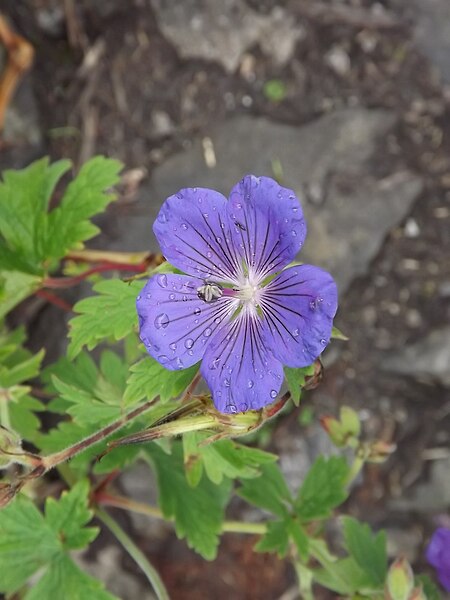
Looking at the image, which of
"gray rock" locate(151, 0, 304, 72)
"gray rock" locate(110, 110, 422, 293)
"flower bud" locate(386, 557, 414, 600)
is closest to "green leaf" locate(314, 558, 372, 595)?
"flower bud" locate(386, 557, 414, 600)

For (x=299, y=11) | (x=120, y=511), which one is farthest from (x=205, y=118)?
(x=120, y=511)

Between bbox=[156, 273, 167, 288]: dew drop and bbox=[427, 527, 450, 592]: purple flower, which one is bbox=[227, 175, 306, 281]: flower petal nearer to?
bbox=[156, 273, 167, 288]: dew drop

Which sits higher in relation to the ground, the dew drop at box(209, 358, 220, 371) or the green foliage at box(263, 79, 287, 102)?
the dew drop at box(209, 358, 220, 371)

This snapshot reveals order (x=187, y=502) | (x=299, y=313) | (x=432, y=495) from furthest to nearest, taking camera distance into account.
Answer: (x=432, y=495) < (x=187, y=502) < (x=299, y=313)

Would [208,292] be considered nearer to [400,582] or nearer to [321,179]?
[400,582]

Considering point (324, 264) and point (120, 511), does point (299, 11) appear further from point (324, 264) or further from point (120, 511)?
point (120, 511)

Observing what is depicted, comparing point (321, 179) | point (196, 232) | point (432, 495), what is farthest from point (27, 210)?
point (432, 495)

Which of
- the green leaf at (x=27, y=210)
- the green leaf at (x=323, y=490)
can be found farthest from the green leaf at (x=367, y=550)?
the green leaf at (x=27, y=210)
